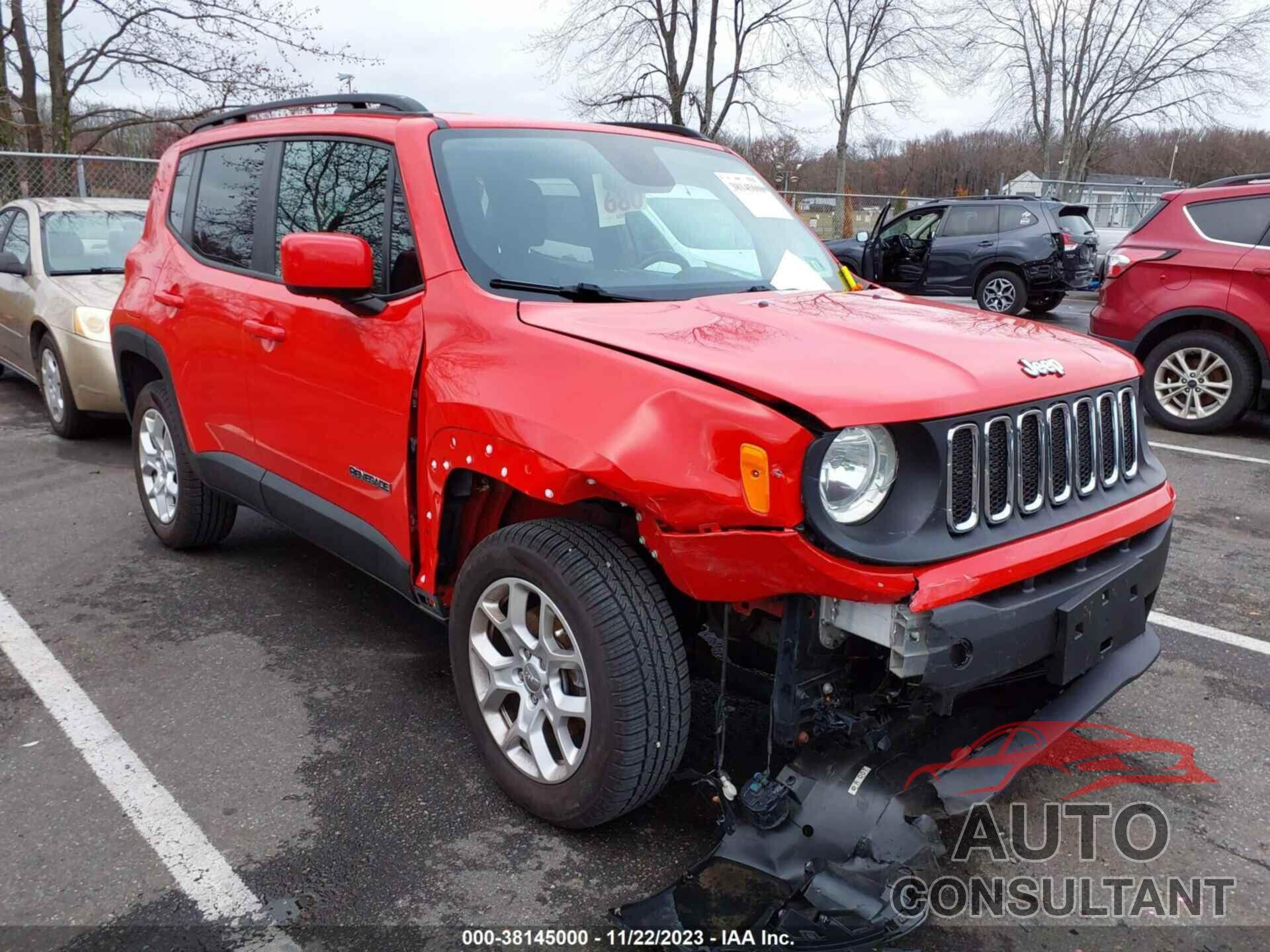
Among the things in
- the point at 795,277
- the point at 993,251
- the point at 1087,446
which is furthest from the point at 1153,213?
the point at 993,251

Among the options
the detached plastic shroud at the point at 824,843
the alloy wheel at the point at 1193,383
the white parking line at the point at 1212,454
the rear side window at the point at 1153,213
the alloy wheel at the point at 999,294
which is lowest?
the white parking line at the point at 1212,454

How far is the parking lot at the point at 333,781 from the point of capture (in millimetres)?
2387

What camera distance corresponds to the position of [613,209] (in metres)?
3.21

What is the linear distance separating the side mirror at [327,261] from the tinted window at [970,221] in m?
13.4

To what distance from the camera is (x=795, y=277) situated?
3377mm

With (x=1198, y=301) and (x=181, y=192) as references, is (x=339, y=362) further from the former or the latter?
(x=1198, y=301)

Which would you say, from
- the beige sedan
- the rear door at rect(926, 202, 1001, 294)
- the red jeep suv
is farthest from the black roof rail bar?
the rear door at rect(926, 202, 1001, 294)

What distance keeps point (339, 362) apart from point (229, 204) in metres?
1.33

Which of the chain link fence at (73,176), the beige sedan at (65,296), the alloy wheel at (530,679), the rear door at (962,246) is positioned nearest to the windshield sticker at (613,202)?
the alloy wheel at (530,679)

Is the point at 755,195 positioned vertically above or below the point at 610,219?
above

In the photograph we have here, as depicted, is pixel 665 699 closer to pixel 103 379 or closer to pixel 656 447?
pixel 656 447

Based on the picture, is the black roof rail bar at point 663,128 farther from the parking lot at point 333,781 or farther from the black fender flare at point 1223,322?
the black fender flare at point 1223,322

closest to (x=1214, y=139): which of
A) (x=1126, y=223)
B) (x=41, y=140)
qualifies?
(x=1126, y=223)

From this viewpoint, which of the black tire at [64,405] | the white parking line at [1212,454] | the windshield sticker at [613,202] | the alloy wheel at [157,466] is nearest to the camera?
the windshield sticker at [613,202]
